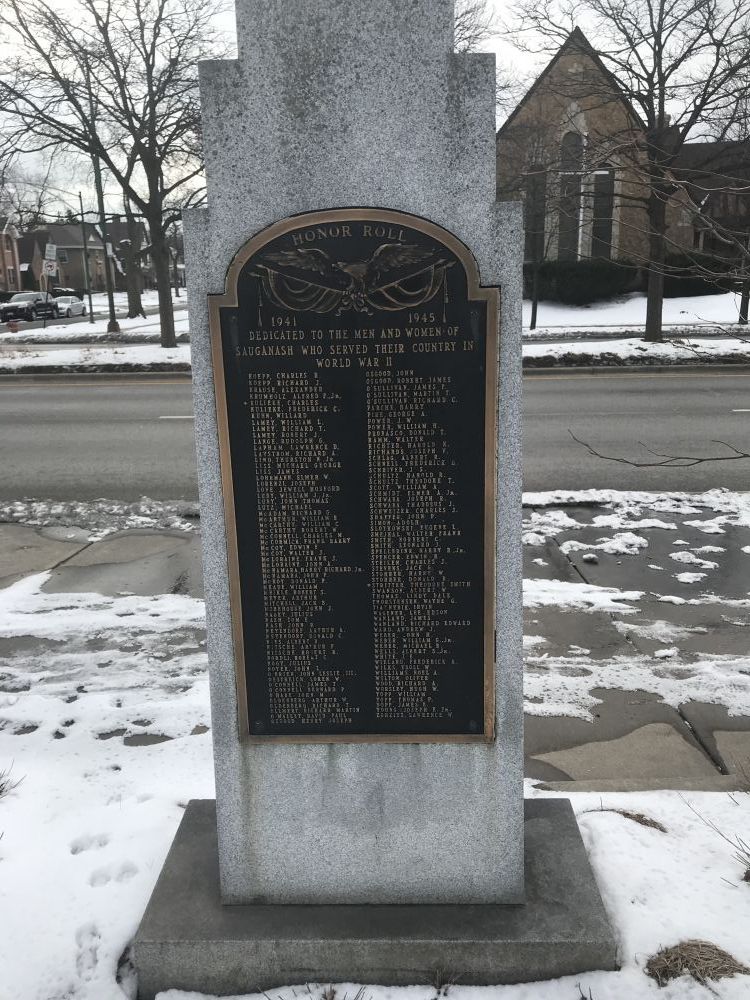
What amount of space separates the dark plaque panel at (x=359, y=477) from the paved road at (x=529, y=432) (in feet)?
22.1

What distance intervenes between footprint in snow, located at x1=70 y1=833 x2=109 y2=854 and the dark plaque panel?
1.05 m

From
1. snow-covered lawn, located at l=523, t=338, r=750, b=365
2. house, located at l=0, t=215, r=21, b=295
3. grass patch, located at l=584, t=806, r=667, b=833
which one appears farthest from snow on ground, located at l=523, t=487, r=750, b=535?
house, located at l=0, t=215, r=21, b=295

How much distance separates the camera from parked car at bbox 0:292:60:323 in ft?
151

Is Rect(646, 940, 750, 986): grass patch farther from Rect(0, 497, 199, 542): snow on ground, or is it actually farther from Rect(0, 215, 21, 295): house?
Rect(0, 215, 21, 295): house

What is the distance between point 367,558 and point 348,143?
4.24 feet

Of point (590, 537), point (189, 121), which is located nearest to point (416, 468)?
point (590, 537)

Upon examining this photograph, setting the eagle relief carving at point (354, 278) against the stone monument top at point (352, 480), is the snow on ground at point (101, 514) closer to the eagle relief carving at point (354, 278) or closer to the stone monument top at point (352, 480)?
the stone monument top at point (352, 480)

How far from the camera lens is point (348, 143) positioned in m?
2.43

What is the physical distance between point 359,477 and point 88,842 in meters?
2.00

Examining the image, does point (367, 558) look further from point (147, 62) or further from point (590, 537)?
point (147, 62)

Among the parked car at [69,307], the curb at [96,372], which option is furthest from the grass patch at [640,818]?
the parked car at [69,307]

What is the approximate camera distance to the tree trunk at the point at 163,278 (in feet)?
71.5

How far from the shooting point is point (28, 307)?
46438 mm

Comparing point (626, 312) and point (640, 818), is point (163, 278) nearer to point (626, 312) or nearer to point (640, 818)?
point (626, 312)
